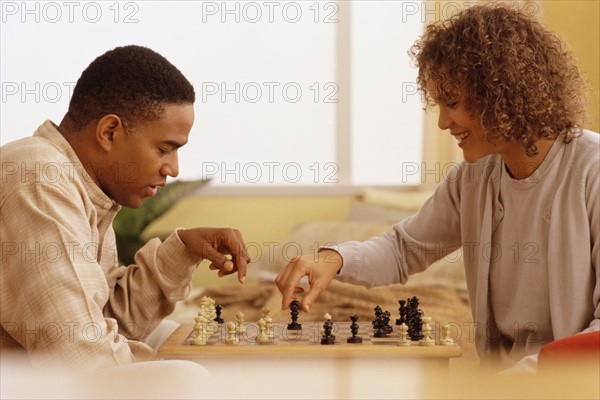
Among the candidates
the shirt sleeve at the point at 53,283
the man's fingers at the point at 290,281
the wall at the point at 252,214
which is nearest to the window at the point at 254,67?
the wall at the point at 252,214

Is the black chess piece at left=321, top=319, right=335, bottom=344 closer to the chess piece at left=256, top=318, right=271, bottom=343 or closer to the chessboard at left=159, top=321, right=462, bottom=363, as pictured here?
the chessboard at left=159, top=321, right=462, bottom=363

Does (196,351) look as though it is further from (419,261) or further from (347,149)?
(347,149)

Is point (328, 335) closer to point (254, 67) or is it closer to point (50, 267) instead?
point (50, 267)

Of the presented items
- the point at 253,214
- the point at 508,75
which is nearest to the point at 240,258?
the point at 508,75

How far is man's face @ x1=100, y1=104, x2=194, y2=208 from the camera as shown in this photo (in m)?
1.87

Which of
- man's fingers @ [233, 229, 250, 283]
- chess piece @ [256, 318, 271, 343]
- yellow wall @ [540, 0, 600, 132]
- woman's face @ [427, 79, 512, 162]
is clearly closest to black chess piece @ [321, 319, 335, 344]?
chess piece @ [256, 318, 271, 343]

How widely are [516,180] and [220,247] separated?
2.41 feet

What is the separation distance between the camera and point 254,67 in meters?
4.87

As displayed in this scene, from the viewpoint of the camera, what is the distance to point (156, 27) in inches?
191

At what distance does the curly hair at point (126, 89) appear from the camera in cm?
187

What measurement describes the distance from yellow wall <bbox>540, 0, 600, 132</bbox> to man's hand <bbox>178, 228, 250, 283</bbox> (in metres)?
2.45

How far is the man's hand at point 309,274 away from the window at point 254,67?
281cm

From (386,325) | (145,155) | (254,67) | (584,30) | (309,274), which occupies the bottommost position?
(386,325)

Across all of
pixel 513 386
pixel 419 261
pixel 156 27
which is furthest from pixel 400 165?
pixel 513 386
